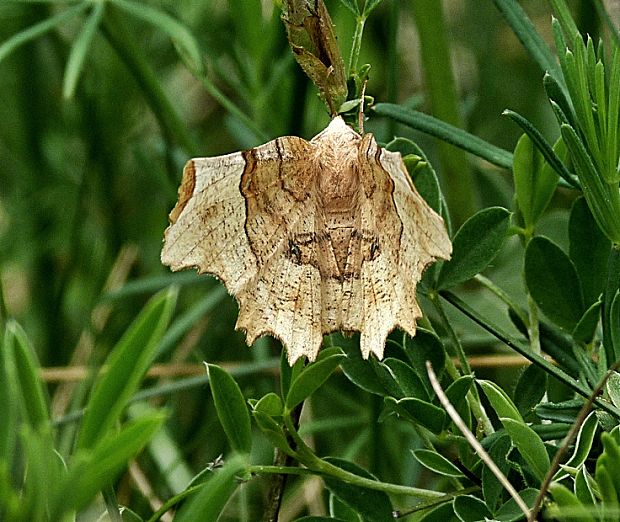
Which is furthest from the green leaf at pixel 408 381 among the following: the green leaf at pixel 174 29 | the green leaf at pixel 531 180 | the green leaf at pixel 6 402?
the green leaf at pixel 174 29

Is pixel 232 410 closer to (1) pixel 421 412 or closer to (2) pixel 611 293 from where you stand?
(1) pixel 421 412

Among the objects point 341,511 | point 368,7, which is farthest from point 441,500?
point 368,7

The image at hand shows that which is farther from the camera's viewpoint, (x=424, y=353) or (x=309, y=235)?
(x=309, y=235)

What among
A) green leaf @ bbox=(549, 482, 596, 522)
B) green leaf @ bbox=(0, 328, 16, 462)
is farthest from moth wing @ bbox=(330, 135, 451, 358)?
green leaf @ bbox=(0, 328, 16, 462)

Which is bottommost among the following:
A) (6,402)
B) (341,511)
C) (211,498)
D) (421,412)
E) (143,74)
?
(341,511)

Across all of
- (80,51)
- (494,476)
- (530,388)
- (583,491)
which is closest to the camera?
(583,491)

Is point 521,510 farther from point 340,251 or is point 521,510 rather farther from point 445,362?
point 340,251
